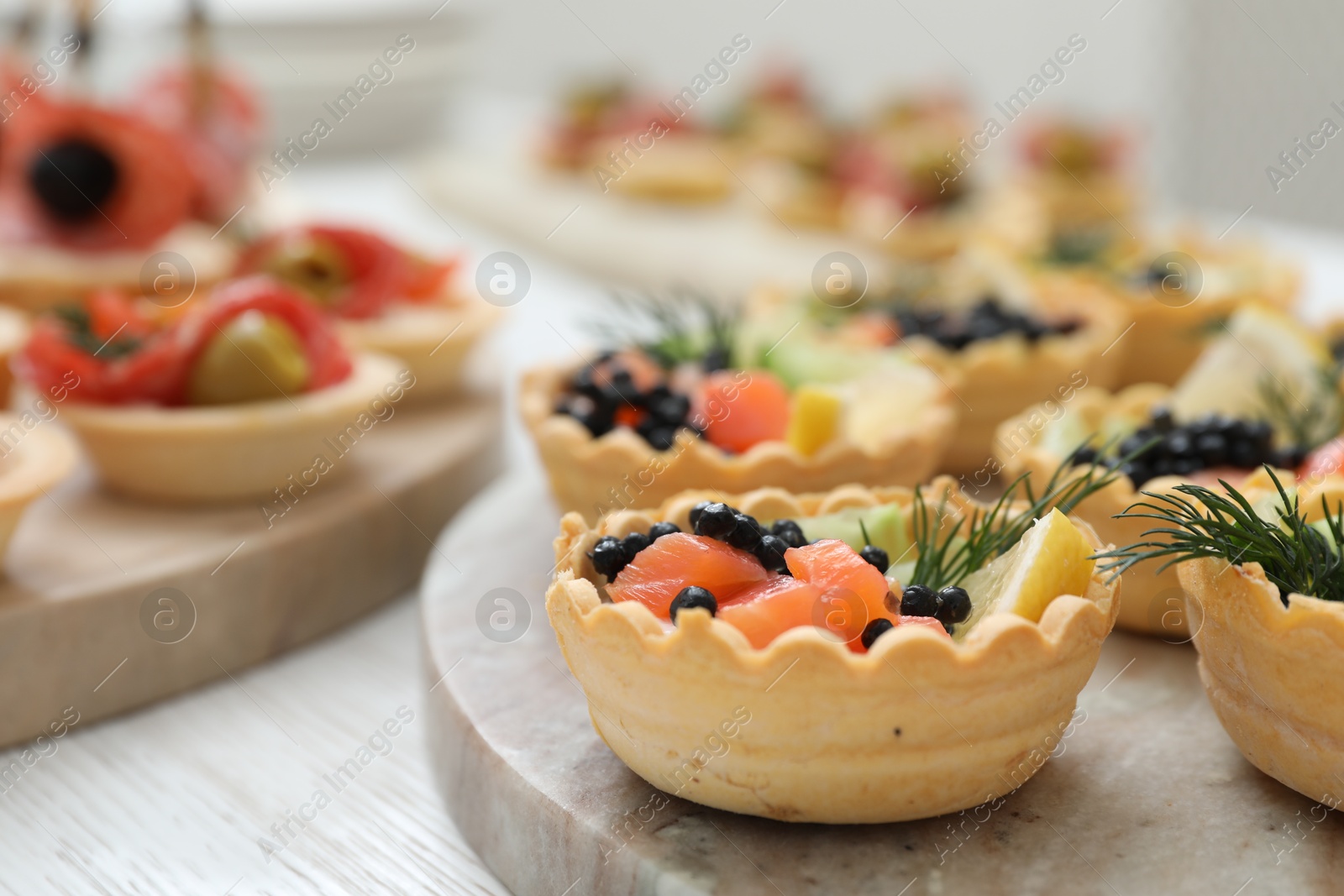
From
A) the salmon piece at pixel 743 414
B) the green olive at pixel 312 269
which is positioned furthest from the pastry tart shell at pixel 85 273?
the salmon piece at pixel 743 414

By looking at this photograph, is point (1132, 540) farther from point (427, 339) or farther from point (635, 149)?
point (635, 149)

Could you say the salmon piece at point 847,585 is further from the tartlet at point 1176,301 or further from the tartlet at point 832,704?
the tartlet at point 1176,301

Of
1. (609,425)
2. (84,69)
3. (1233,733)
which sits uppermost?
(1233,733)

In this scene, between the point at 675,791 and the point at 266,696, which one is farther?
the point at 266,696

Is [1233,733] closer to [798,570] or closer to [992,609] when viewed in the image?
[992,609]

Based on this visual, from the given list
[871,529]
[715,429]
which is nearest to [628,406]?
[715,429]

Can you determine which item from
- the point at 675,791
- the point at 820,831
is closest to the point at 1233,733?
the point at 820,831
